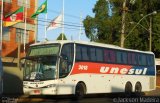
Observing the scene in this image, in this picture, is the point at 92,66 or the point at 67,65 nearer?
the point at 67,65

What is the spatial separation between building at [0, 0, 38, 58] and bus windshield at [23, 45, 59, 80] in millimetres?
19111

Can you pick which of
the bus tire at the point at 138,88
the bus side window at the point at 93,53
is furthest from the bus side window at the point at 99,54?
the bus tire at the point at 138,88

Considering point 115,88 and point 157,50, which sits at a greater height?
point 157,50

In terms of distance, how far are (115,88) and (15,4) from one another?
62.3ft

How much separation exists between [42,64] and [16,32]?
71.5 ft

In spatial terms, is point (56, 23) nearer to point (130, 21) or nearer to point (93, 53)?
point (93, 53)

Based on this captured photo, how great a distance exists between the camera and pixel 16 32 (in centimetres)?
4753

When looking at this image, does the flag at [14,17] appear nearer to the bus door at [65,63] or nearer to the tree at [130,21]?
the bus door at [65,63]

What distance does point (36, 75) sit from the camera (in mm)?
26281

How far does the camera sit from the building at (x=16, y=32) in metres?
46.2

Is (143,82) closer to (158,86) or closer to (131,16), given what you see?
(158,86)

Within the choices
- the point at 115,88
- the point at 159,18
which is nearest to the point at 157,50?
the point at 159,18

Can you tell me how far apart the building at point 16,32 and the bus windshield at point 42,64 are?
62.7 ft

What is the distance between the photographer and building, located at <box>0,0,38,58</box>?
46219 mm
